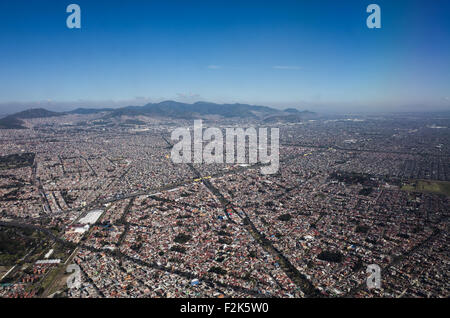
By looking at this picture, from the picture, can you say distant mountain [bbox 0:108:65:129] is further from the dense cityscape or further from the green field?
the green field

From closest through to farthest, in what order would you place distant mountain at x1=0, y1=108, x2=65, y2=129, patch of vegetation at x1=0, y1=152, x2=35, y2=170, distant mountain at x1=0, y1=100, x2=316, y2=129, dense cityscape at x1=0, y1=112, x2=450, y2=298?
dense cityscape at x1=0, y1=112, x2=450, y2=298 < patch of vegetation at x1=0, y1=152, x2=35, y2=170 < distant mountain at x1=0, y1=108, x2=65, y2=129 < distant mountain at x1=0, y1=100, x2=316, y2=129

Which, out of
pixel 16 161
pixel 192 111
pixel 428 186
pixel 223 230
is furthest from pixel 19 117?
pixel 428 186

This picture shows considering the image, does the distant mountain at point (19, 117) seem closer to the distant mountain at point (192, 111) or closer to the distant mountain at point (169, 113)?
the distant mountain at point (169, 113)

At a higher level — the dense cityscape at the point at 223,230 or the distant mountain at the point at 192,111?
the distant mountain at the point at 192,111

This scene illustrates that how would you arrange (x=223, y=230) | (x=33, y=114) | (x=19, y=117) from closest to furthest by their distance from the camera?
(x=223, y=230) < (x=19, y=117) < (x=33, y=114)

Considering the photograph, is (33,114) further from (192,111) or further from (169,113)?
(192,111)

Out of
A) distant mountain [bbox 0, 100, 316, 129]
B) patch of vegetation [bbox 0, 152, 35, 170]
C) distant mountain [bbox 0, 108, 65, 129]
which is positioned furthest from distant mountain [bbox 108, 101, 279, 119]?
patch of vegetation [bbox 0, 152, 35, 170]

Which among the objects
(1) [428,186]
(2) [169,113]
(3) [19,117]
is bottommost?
(1) [428,186]

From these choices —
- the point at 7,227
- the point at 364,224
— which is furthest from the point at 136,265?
the point at 364,224

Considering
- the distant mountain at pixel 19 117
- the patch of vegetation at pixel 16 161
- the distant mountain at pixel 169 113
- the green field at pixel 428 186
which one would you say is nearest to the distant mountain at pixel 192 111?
the distant mountain at pixel 169 113
